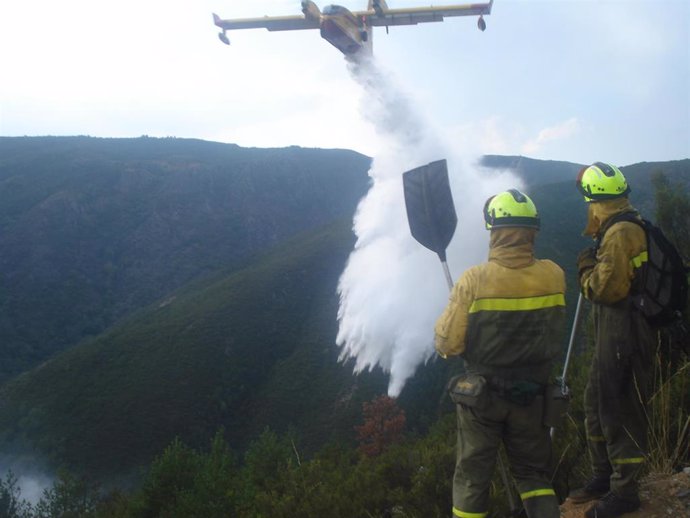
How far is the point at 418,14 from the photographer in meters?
30.9

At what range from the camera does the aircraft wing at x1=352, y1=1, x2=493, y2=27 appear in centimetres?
2966

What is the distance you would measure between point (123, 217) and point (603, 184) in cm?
11834

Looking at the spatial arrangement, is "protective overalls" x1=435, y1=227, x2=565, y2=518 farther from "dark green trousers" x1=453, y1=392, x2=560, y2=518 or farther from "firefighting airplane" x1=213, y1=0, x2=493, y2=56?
"firefighting airplane" x1=213, y1=0, x2=493, y2=56

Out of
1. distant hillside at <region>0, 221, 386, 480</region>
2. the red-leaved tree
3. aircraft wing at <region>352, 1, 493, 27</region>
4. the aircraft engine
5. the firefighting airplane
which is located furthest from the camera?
distant hillside at <region>0, 221, 386, 480</region>

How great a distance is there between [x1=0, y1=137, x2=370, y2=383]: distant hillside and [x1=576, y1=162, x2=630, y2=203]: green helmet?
85.0 meters

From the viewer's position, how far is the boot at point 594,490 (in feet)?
14.9

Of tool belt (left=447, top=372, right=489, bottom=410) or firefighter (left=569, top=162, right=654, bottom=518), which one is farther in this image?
firefighter (left=569, top=162, right=654, bottom=518)

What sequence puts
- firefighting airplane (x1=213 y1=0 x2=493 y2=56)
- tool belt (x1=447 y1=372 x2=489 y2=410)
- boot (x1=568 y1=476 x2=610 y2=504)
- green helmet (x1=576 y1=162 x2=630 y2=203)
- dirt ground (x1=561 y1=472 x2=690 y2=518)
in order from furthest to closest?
firefighting airplane (x1=213 y1=0 x2=493 y2=56)
boot (x1=568 y1=476 x2=610 y2=504)
green helmet (x1=576 y1=162 x2=630 y2=203)
dirt ground (x1=561 y1=472 x2=690 y2=518)
tool belt (x1=447 y1=372 x2=489 y2=410)

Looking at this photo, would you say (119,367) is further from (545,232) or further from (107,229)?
(107,229)

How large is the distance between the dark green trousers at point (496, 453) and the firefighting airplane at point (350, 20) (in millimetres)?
26405

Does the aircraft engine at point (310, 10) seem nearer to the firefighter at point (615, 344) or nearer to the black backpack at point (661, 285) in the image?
the firefighter at point (615, 344)

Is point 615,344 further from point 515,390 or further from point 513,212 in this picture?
point 513,212

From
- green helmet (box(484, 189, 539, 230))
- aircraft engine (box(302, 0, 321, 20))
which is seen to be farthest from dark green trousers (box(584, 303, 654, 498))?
aircraft engine (box(302, 0, 321, 20))

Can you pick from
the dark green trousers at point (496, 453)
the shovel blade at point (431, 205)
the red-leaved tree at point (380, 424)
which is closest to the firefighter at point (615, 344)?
the dark green trousers at point (496, 453)
